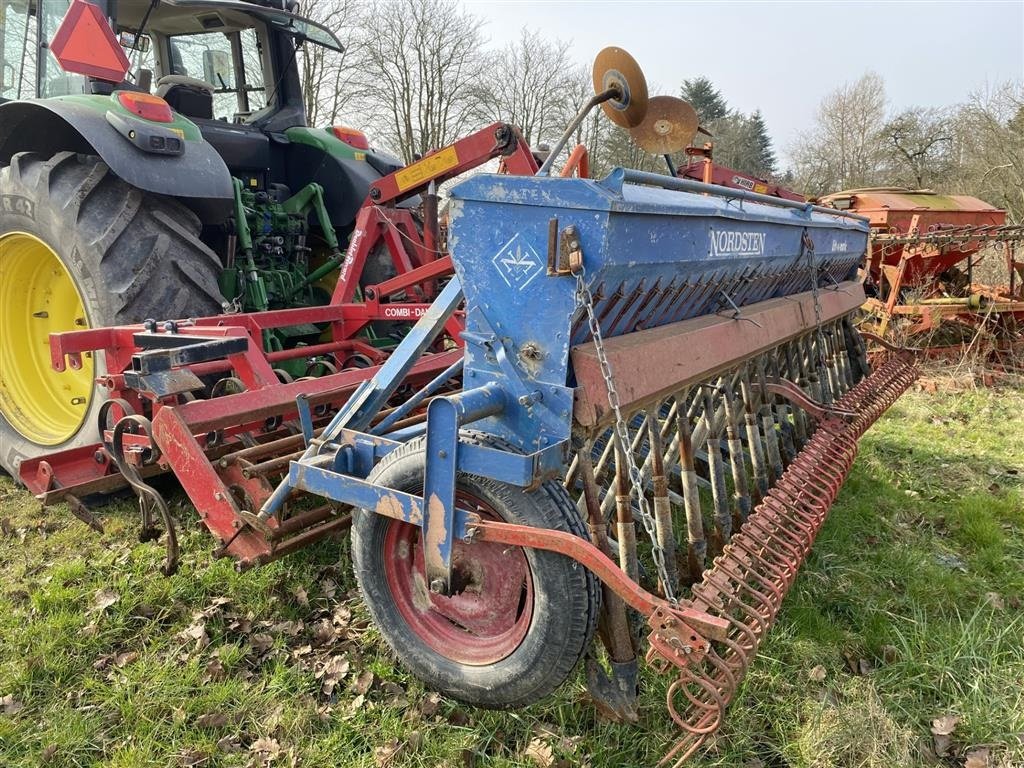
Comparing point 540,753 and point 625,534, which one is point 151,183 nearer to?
point 625,534

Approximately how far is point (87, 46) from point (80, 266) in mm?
963

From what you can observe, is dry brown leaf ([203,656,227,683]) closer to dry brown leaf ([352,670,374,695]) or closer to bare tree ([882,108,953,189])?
dry brown leaf ([352,670,374,695])

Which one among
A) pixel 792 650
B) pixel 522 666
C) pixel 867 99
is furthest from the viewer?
pixel 867 99

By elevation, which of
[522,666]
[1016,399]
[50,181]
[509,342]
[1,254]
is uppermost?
[50,181]

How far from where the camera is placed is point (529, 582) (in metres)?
1.86

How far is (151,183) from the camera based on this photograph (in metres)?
3.10

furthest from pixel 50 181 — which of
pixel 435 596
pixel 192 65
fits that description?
pixel 435 596

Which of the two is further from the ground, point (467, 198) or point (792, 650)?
point (467, 198)

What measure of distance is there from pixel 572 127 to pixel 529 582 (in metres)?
1.27

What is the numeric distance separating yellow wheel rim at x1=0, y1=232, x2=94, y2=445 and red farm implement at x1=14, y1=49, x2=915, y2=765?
0.93 m

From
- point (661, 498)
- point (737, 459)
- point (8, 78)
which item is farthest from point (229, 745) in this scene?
point (8, 78)

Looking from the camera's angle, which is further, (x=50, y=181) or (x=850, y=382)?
(x=850, y=382)

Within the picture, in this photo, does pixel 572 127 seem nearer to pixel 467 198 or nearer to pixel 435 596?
pixel 467 198

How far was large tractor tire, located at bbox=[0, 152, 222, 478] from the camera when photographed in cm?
307
